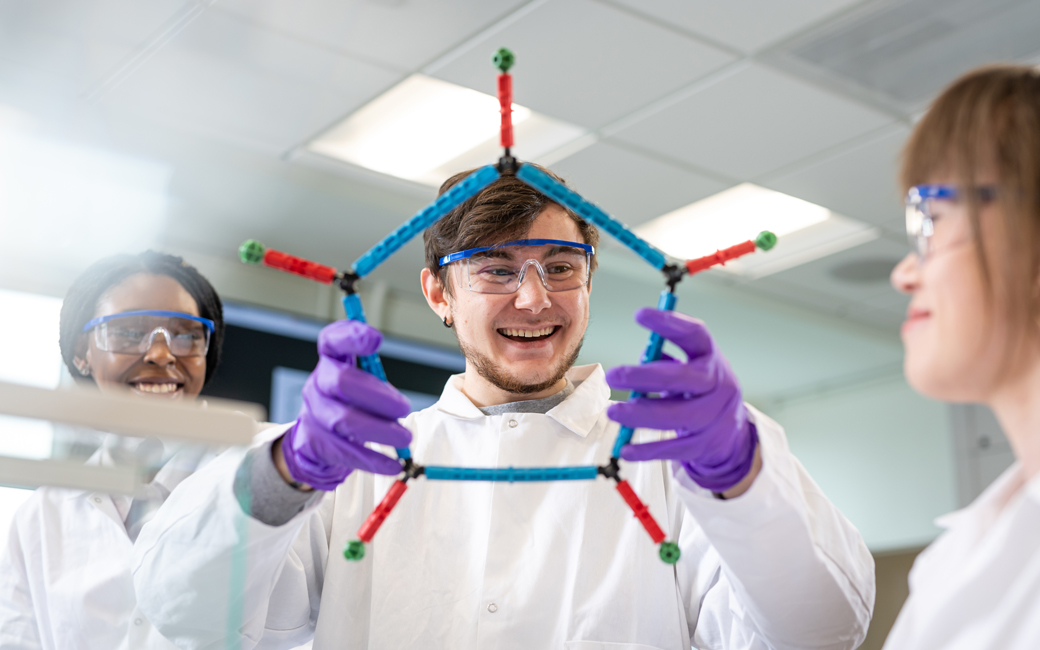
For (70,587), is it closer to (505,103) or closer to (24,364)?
(24,364)

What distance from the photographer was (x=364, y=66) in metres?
3.46

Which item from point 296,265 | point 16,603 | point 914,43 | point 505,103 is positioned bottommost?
point 16,603

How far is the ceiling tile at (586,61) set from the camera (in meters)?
3.12

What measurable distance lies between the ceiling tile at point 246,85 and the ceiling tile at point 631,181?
3.03 feet

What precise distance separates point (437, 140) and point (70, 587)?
2.99m

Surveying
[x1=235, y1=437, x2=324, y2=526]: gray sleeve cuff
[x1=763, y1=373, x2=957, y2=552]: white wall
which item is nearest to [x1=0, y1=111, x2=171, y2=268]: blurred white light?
[x1=235, y1=437, x2=324, y2=526]: gray sleeve cuff

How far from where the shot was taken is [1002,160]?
1.01 metres

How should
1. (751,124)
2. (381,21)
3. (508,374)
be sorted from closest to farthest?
(508,374) < (381,21) < (751,124)

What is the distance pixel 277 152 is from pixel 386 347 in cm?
179

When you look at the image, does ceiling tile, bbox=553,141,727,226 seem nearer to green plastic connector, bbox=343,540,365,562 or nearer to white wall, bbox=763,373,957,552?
white wall, bbox=763,373,957,552

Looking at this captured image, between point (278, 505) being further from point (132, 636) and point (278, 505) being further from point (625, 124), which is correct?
point (625, 124)

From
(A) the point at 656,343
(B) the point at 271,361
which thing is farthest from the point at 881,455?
(A) the point at 656,343

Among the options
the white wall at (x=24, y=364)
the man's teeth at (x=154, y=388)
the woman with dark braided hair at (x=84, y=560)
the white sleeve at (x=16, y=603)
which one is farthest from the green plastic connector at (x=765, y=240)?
the man's teeth at (x=154, y=388)

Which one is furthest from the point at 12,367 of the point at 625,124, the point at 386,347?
the point at 386,347
